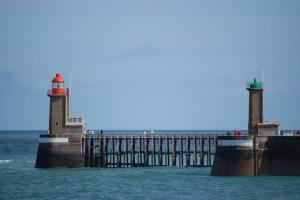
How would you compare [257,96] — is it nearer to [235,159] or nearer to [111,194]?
[235,159]

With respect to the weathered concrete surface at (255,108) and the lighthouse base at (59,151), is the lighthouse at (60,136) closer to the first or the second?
the lighthouse base at (59,151)

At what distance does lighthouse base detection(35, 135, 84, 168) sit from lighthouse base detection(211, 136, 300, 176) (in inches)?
703

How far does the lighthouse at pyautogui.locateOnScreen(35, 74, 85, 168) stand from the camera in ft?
291

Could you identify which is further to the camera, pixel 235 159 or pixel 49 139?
pixel 49 139

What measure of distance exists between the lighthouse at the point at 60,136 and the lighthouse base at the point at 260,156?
17932mm

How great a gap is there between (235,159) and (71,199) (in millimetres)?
14870

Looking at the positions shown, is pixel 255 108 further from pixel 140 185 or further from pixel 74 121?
pixel 74 121

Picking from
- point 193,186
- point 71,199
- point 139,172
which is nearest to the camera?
point 71,199

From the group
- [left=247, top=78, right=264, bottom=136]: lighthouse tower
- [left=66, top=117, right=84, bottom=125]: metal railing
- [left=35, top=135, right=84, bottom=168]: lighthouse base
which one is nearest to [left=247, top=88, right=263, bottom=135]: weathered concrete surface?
[left=247, top=78, right=264, bottom=136]: lighthouse tower

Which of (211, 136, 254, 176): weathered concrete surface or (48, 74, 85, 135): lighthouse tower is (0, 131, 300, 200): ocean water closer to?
(211, 136, 254, 176): weathered concrete surface

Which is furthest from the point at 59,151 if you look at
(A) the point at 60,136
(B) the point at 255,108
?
(B) the point at 255,108

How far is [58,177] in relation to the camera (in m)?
83.2

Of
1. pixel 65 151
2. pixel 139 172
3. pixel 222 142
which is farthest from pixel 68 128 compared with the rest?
pixel 222 142

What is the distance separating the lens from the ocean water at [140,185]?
228ft
